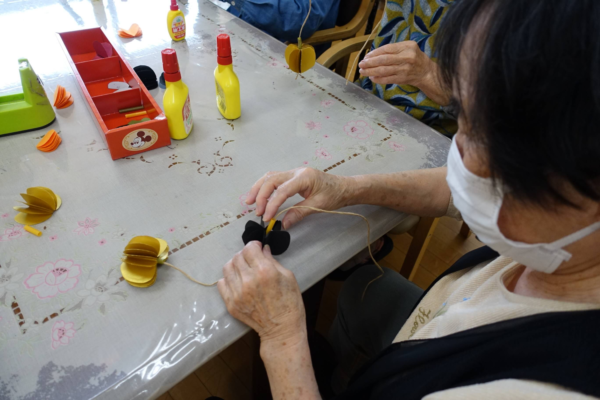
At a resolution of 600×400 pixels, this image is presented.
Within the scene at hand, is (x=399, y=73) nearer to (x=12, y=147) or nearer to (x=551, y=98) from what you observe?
(x=551, y=98)

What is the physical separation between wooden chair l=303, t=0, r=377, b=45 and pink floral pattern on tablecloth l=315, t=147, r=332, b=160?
1006mm

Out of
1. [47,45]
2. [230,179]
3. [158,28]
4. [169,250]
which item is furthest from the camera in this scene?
[158,28]

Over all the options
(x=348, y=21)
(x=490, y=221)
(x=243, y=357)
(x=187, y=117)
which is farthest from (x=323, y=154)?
(x=348, y=21)

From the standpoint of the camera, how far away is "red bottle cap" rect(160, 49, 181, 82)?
88 centimetres

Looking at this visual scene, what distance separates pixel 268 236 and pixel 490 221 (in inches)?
15.2

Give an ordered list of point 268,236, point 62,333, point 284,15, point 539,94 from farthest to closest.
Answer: point 284,15, point 268,236, point 62,333, point 539,94

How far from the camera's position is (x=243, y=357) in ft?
4.65

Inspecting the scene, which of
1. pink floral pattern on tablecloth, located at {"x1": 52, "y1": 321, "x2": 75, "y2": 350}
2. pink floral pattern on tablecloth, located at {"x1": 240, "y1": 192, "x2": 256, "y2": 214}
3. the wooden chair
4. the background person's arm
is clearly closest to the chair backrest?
the wooden chair

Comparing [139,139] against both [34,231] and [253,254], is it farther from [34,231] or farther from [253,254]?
[253,254]

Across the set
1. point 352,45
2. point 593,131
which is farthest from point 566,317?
point 352,45

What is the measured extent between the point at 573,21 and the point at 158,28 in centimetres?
147

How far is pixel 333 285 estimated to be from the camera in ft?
5.51

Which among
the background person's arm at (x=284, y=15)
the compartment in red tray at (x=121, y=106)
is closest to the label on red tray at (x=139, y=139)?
the compartment in red tray at (x=121, y=106)

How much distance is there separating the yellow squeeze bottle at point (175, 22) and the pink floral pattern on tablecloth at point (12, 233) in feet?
2.97
